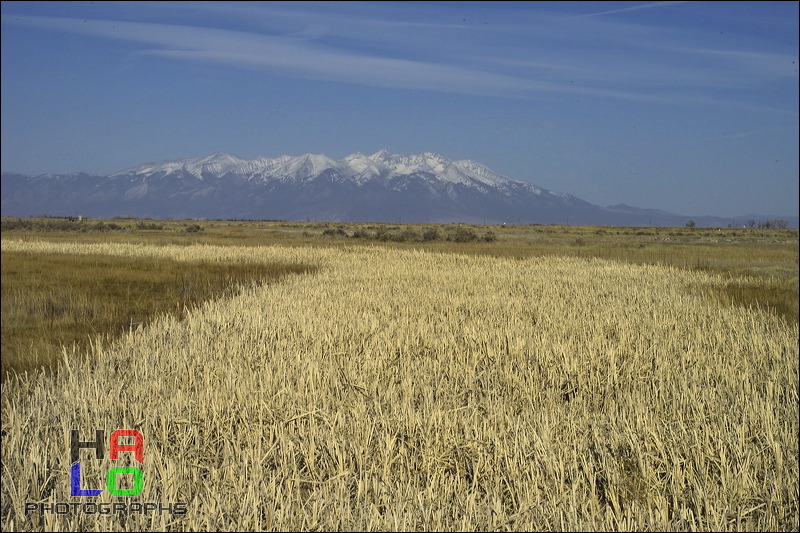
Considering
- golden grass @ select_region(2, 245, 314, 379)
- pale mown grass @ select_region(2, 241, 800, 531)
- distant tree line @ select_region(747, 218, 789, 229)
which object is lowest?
pale mown grass @ select_region(2, 241, 800, 531)

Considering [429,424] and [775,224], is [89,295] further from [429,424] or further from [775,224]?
[775,224]

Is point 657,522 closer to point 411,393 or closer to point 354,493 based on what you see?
point 354,493

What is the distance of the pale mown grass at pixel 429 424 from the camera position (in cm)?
400

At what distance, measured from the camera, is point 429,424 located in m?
5.22

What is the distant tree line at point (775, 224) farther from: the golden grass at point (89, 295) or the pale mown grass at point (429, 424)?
the pale mown grass at point (429, 424)

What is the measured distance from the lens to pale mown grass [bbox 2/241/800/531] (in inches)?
157

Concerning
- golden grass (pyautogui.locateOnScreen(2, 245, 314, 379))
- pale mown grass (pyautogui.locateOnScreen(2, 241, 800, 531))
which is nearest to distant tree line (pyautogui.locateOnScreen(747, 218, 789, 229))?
golden grass (pyautogui.locateOnScreen(2, 245, 314, 379))

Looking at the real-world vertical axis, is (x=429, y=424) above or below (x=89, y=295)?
below

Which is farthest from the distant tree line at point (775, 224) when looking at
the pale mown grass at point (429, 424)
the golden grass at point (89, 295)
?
the pale mown grass at point (429, 424)

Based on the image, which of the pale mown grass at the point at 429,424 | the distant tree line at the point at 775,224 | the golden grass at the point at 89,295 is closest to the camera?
the pale mown grass at the point at 429,424

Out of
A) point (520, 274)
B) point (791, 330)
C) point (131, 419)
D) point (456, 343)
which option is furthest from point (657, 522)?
point (520, 274)

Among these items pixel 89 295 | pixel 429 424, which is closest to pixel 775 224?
pixel 89 295

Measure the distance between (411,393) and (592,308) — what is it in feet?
25.6

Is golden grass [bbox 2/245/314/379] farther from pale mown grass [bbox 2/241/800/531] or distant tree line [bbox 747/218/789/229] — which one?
distant tree line [bbox 747/218/789/229]
